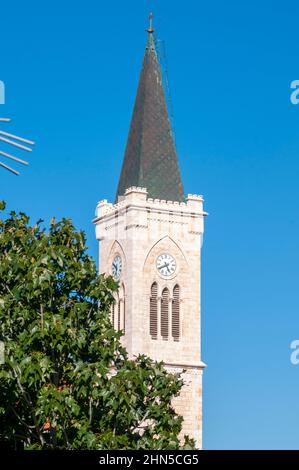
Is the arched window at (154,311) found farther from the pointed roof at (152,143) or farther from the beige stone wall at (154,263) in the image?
the pointed roof at (152,143)

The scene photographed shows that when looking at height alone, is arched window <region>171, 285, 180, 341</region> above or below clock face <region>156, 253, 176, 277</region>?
below

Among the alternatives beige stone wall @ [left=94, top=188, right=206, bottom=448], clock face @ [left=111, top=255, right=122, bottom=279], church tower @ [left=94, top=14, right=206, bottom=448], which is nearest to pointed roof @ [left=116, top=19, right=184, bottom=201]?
church tower @ [left=94, top=14, right=206, bottom=448]

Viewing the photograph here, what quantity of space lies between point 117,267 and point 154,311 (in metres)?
4.12

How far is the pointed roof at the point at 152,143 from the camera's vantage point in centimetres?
11038

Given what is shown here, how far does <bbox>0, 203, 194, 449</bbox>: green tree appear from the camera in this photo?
47.7 meters

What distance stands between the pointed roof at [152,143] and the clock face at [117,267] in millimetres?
4586

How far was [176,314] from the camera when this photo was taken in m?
110

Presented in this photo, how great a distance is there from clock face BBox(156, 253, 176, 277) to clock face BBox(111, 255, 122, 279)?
8.64 ft

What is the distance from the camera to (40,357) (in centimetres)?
4766

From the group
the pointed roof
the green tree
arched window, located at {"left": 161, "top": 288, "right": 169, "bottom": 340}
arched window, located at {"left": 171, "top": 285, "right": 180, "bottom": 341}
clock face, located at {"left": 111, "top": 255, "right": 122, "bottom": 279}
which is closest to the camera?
the green tree

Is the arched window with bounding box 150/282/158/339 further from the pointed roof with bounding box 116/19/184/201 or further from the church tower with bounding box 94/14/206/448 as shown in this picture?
the pointed roof with bounding box 116/19/184/201

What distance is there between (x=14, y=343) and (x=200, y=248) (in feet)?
209

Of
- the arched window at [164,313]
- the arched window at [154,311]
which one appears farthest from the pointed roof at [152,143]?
the arched window at [164,313]
